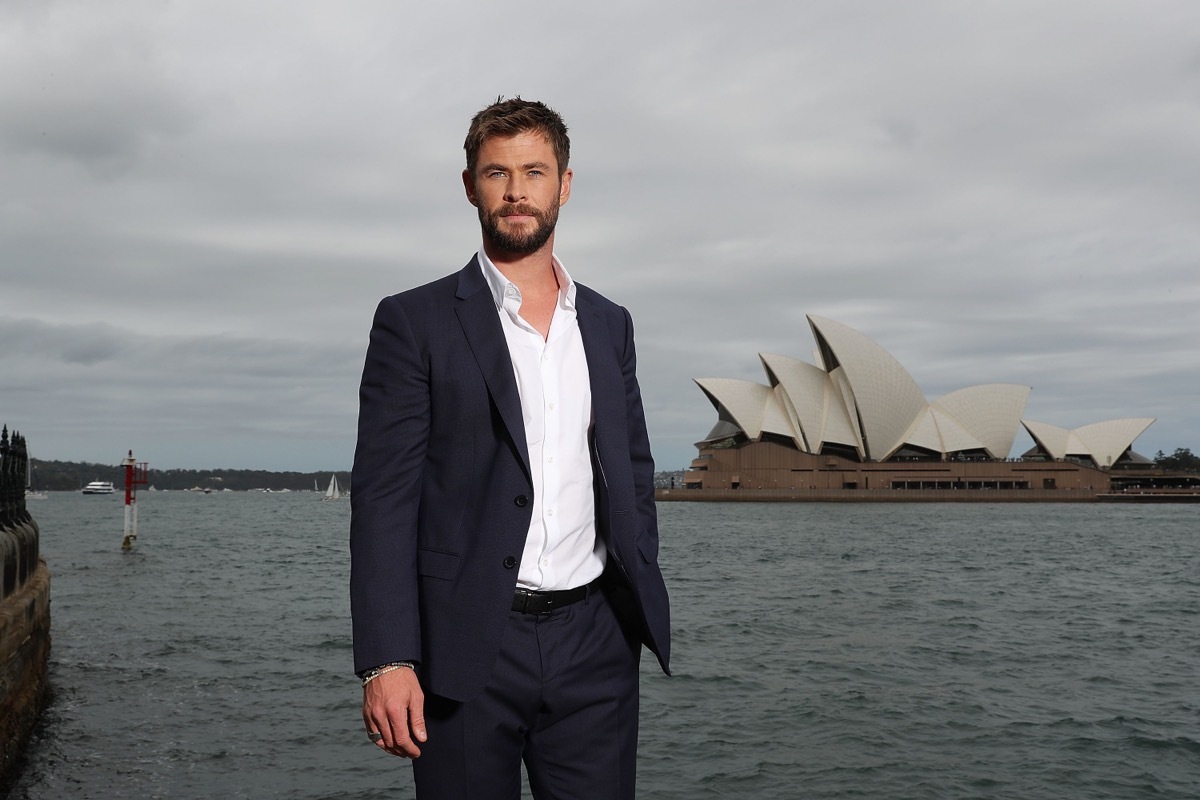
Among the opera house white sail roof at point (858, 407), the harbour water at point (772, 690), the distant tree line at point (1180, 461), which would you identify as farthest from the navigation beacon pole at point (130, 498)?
the distant tree line at point (1180, 461)

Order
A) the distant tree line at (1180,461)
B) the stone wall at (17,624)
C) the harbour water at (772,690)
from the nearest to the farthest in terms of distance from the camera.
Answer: the stone wall at (17,624)
the harbour water at (772,690)
the distant tree line at (1180,461)

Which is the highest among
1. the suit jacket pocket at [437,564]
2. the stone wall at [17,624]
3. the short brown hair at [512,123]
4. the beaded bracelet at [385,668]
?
the short brown hair at [512,123]

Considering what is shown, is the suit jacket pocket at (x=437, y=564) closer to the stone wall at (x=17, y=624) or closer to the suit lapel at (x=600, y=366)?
the suit lapel at (x=600, y=366)

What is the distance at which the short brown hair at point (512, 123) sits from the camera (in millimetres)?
1694

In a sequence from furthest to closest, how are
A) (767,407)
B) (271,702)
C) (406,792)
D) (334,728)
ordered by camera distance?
1. (767,407)
2. (271,702)
3. (334,728)
4. (406,792)

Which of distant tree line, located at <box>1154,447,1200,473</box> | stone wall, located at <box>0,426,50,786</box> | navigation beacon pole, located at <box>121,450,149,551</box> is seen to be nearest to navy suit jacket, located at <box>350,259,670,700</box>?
stone wall, located at <box>0,426,50,786</box>

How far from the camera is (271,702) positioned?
7695mm

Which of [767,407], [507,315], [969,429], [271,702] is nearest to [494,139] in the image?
[507,315]

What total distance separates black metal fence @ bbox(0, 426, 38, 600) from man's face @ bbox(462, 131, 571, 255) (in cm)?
510

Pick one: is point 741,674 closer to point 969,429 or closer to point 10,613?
point 10,613

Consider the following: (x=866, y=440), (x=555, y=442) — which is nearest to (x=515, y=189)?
(x=555, y=442)

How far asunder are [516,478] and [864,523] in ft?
120

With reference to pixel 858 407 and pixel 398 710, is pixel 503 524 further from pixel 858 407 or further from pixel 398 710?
pixel 858 407

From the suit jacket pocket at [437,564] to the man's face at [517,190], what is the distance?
541mm
